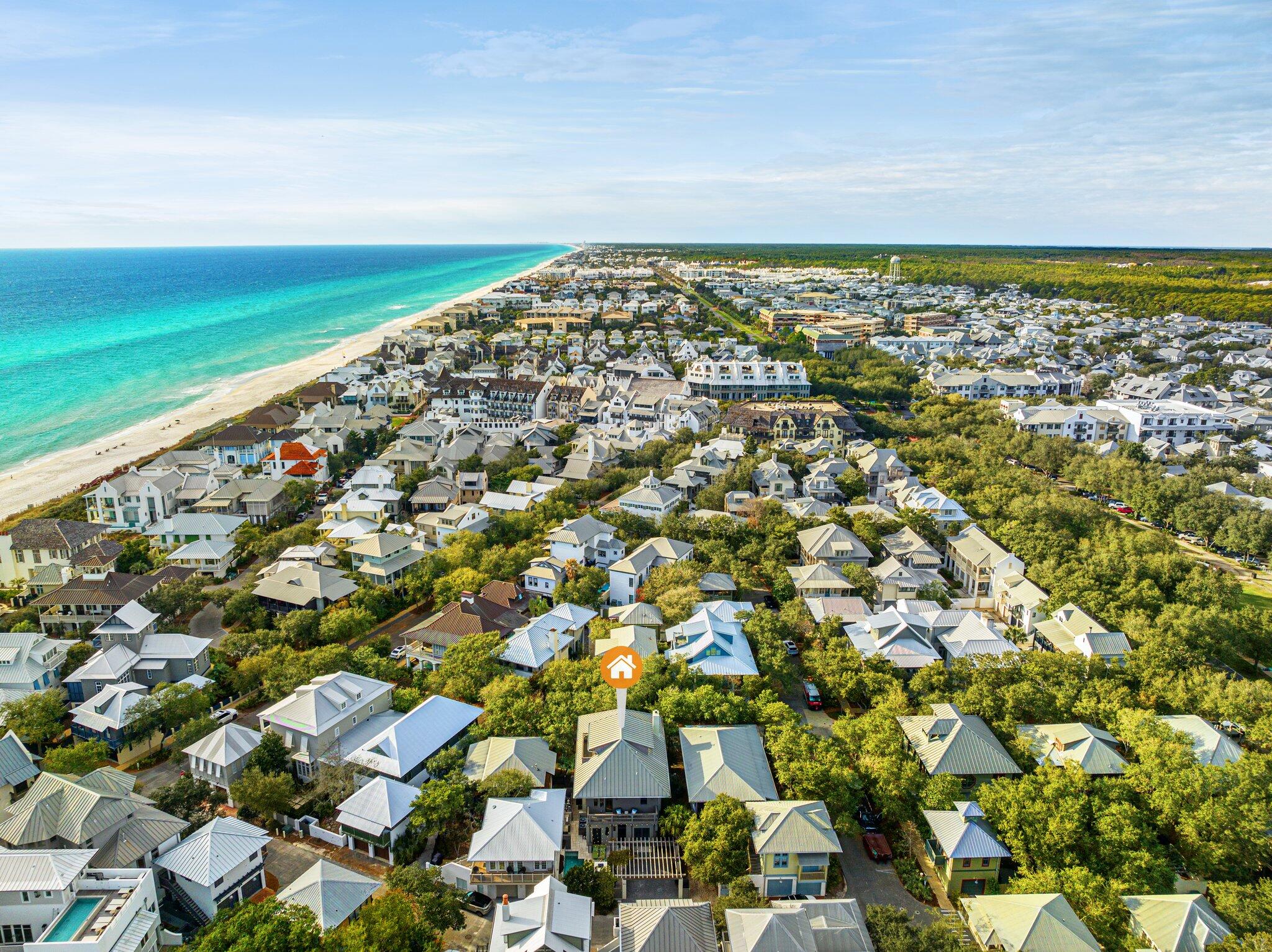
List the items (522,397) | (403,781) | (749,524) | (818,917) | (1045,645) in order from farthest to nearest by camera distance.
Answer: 1. (522,397)
2. (749,524)
3. (1045,645)
4. (403,781)
5. (818,917)

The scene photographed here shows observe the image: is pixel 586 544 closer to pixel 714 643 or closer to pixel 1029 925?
pixel 714 643

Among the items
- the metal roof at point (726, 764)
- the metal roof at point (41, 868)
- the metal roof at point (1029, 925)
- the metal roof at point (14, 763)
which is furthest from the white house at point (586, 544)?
the metal roof at point (1029, 925)

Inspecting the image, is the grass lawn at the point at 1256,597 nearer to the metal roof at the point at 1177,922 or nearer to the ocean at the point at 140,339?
the metal roof at the point at 1177,922

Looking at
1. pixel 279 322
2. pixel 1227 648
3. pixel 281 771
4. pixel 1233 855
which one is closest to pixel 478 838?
pixel 281 771

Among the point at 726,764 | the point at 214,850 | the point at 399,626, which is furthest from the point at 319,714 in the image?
the point at 726,764

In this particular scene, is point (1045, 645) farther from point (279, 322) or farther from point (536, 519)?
point (279, 322)

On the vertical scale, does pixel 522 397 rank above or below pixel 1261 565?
above
